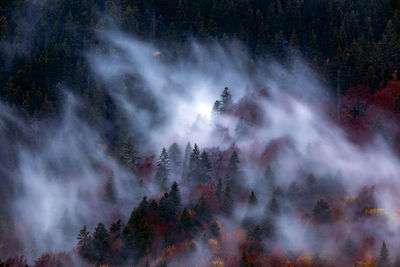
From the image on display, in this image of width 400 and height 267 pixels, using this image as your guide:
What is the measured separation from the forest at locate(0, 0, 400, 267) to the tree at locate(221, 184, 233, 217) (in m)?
0.23

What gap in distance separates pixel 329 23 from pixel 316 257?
209 feet

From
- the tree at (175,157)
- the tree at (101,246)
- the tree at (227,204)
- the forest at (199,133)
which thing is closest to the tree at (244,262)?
the forest at (199,133)

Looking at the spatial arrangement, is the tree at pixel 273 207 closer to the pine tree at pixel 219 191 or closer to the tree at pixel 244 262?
the pine tree at pixel 219 191

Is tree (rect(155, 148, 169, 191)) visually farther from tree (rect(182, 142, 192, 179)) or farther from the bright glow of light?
the bright glow of light

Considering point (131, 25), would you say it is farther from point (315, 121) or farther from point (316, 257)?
point (316, 257)

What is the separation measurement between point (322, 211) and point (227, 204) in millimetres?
13336

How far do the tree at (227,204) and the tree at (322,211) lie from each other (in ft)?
39.1

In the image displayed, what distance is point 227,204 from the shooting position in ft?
188

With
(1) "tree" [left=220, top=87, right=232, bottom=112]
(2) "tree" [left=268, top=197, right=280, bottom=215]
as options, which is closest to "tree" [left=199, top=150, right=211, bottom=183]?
(2) "tree" [left=268, top=197, right=280, bottom=215]

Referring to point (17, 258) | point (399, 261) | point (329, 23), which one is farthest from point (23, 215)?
point (329, 23)

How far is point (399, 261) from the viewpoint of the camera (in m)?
43.8

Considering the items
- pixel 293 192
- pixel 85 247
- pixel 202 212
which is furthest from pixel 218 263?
pixel 85 247

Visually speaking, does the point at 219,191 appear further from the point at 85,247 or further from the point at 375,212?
the point at 375,212

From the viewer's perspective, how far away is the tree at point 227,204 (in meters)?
57.0
